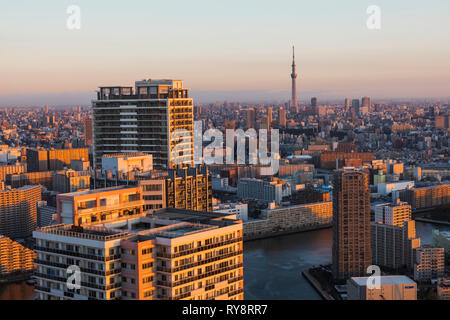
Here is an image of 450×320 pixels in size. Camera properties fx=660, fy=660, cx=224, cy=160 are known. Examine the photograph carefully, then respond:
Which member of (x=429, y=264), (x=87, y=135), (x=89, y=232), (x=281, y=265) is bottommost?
(x=281, y=265)

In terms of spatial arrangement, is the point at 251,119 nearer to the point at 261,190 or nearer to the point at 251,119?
the point at 251,119

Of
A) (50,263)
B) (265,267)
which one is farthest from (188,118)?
(50,263)

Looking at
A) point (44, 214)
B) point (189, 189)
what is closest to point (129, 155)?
point (189, 189)

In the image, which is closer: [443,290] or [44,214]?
[443,290]

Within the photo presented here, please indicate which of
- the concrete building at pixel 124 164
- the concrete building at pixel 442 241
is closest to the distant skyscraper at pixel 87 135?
the concrete building at pixel 442 241

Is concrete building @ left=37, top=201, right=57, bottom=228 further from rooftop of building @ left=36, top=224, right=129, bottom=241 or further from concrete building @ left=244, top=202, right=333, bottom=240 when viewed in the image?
rooftop of building @ left=36, top=224, right=129, bottom=241

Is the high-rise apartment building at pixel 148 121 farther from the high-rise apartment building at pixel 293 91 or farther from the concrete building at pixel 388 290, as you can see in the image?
the high-rise apartment building at pixel 293 91
